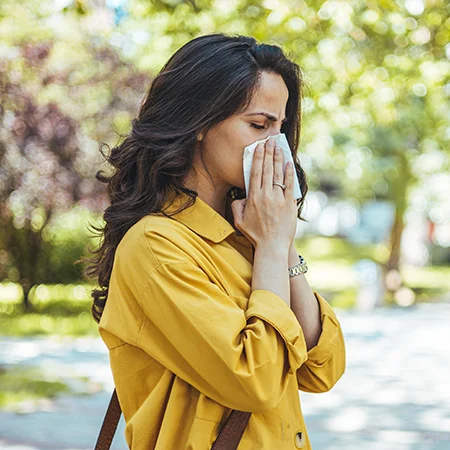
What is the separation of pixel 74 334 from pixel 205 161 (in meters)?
8.62

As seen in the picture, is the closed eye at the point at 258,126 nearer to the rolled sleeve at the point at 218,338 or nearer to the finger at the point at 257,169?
the finger at the point at 257,169

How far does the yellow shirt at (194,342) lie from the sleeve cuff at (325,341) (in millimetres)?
95

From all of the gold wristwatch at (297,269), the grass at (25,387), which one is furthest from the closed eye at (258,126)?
the grass at (25,387)

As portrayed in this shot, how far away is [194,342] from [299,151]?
6.23 meters

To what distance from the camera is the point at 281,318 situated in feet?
5.79

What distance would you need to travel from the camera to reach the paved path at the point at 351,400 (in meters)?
5.80

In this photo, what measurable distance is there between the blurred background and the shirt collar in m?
0.75

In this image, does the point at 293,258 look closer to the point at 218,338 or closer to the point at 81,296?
the point at 218,338

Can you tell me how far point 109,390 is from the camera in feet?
23.9

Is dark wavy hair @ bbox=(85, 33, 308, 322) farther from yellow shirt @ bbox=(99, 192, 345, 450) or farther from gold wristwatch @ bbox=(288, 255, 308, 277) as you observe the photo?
gold wristwatch @ bbox=(288, 255, 308, 277)

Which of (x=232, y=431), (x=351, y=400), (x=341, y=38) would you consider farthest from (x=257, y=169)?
(x=341, y=38)

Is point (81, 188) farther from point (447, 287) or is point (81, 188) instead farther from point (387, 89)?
point (447, 287)

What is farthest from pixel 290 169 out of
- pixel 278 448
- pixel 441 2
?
pixel 441 2

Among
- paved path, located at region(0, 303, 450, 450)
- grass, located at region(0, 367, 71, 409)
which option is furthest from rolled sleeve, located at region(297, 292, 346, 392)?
grass, located at region(0, 367, 71, 409)
